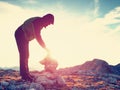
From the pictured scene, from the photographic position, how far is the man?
39.6 feet

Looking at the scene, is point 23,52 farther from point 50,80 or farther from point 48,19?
point 48,19

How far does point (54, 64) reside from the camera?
1384 cm

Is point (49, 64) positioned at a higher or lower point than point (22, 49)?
lower

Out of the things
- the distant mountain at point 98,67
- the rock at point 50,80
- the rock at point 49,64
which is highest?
the distant mountain at point 98,67

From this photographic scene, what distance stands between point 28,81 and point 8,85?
952mm

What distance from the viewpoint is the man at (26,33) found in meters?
12.1

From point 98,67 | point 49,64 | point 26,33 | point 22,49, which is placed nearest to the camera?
point 26,33

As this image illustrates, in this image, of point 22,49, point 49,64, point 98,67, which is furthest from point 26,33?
point 98,67

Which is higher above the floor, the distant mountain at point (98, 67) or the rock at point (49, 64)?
the distant mountain at point (98, 67)

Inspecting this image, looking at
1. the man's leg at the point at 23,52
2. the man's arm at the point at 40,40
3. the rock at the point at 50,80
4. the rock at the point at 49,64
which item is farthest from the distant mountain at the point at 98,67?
the man's arm at the point at 40,40

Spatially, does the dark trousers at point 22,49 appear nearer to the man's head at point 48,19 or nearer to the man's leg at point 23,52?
the man's leg at point 23,52

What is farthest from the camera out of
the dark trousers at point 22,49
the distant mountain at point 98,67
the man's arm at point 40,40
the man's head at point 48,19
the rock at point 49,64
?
the distant mountain at point 98,67

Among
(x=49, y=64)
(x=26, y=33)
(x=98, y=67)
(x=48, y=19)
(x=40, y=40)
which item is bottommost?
(x=49, y=64)

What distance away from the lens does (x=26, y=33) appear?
478 inches
